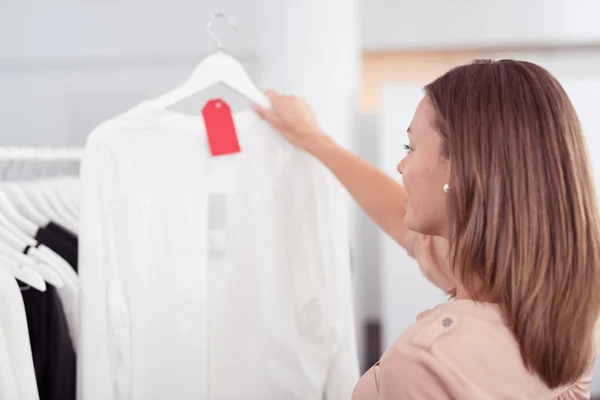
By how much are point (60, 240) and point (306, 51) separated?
1.16m

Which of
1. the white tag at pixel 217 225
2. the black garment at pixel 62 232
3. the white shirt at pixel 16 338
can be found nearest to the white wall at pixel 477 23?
the white tag at pixel 217 225

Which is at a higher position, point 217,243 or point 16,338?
point 217,243

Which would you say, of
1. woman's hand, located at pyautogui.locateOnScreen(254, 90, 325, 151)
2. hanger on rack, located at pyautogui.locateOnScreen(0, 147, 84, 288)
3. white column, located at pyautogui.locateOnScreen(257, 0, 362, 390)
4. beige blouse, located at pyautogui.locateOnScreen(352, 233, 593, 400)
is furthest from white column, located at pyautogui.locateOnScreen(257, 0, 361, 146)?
beige blouse, located at pyautogui.locateOnScreen(352, 233, 593, 400)

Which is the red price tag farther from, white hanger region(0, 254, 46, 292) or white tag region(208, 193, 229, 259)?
white hanger region(0, 254, 46, 292)

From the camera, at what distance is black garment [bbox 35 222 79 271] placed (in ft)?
4.25

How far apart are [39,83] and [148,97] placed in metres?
0.63

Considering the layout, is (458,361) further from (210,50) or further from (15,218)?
(210,50)

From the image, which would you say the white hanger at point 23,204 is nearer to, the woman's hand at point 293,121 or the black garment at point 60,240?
the black garment at point 60,240

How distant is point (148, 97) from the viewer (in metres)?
3.16

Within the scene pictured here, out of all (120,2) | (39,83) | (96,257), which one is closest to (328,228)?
(96,257)

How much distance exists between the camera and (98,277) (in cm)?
115

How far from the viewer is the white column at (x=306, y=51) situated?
2090 millimetres

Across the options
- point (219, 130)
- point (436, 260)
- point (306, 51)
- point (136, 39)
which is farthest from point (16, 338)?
point (136, 39)

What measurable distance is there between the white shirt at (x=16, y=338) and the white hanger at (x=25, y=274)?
0.02 m
